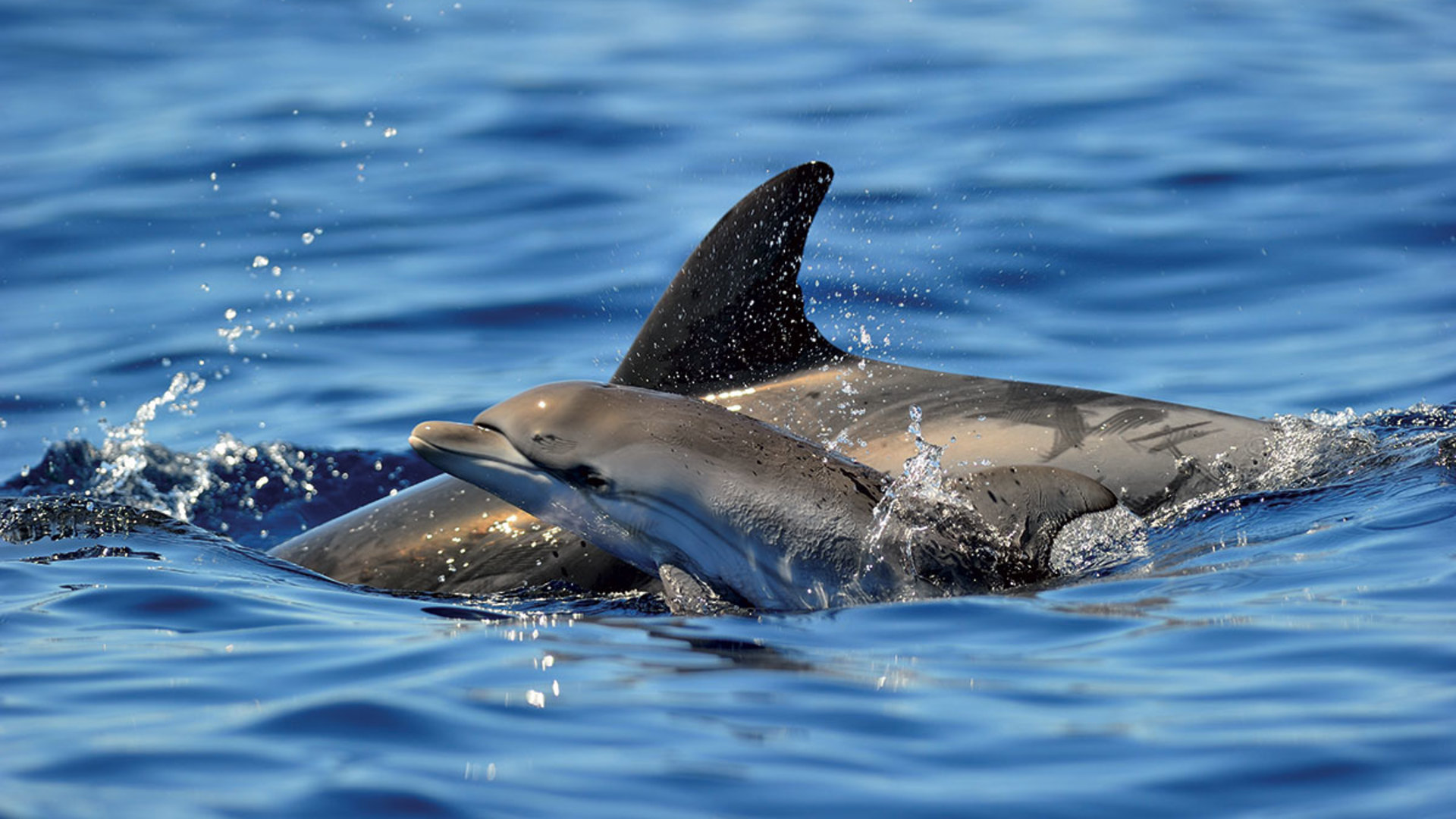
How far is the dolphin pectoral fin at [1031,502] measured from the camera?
588 cm

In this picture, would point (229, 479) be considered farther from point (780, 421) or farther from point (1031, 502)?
point (1031, 502)

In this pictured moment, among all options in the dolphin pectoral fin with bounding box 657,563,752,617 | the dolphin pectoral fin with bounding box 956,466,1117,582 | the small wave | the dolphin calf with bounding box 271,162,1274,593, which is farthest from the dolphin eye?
the small wave

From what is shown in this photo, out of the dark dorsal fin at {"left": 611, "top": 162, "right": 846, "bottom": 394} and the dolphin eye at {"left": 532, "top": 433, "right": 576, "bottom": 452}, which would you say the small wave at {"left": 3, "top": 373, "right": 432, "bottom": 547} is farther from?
the dolphin eye at {"left": 532, "top": 433, "right": 576, "bottom": 452}

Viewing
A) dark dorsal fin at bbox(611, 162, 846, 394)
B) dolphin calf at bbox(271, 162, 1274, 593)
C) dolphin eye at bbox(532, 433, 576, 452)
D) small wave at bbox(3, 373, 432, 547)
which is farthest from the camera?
small wave at bbox(3, 373, 432, 547)

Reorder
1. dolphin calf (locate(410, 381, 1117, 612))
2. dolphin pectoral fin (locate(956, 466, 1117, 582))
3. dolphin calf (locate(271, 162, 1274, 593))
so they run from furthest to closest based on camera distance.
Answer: dolphin calf (locate(271, 162, 1274, 593)) → dolphin calf (locate(410, 381, 1117, 612)) → dolphin pectoral fin (locate(956, 466, 1117, 582))

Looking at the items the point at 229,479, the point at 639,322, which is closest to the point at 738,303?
the point at 229,479

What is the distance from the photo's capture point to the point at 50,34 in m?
20.8

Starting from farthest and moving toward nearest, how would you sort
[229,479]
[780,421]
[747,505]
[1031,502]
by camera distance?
1. [229,479]
2. [780,421]
3. [747,505]
4. [1031,502]

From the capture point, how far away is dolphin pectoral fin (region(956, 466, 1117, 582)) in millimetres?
5875

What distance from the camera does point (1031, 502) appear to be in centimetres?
591

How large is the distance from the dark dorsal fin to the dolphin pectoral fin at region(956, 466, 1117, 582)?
1.65m

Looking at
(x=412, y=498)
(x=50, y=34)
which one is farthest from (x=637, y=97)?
(x=412, y=498)

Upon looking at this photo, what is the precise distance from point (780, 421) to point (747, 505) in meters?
1.24

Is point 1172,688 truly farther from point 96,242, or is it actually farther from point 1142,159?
point 96,242
